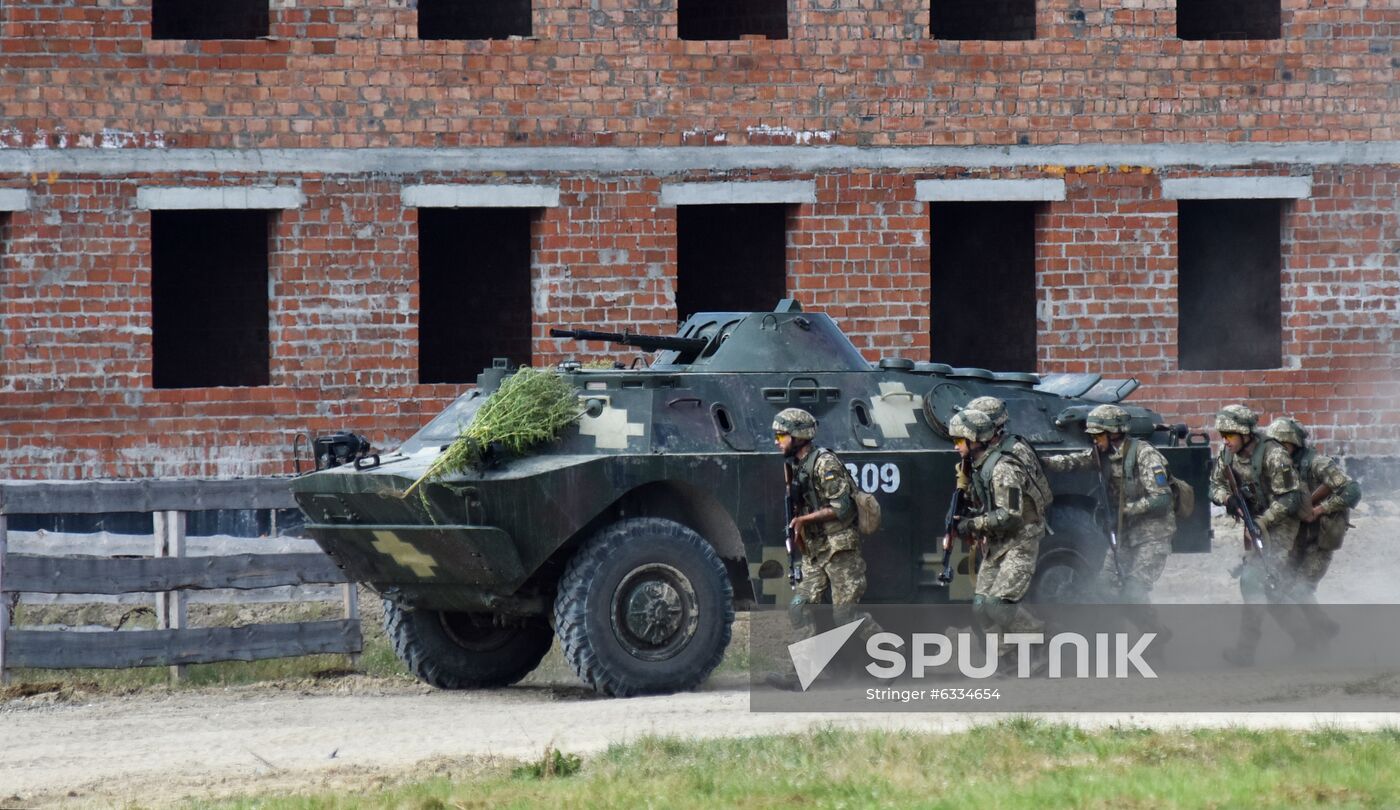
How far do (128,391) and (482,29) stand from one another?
5592 mm

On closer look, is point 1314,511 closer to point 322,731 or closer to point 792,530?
point 792,530

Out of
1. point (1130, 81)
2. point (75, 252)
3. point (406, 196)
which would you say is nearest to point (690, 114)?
point (406, 196)

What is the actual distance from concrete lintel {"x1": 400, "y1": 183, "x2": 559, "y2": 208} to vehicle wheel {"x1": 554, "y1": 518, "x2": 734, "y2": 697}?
273 inches

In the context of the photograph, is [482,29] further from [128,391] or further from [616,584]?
[616,584]

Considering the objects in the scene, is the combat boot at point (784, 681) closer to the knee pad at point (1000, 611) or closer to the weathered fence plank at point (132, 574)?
the knee pad at point (1000, 611)

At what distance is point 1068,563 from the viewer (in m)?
12.6

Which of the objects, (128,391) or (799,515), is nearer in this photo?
(799,515)

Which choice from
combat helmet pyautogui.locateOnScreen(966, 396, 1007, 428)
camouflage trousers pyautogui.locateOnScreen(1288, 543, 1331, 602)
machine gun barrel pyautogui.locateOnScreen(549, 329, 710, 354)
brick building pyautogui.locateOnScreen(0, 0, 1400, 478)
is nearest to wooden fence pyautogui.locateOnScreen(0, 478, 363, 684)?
machine gun barrel pyautogui.locateOnScreen(549, 329, 710, 354)

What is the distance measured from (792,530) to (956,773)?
3195 mm

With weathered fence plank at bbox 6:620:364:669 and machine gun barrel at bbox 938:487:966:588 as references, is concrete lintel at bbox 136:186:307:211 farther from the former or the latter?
machine gun barrel at bbox 938:487:966:588

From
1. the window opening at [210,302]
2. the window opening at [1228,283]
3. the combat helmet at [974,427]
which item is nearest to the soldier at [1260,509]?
the combat helmet at [974,427]

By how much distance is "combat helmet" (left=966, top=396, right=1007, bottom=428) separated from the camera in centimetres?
1204

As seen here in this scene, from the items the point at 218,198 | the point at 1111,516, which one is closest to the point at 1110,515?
the point at 1111,516

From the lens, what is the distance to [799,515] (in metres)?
A: 11.9
